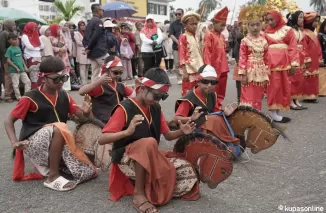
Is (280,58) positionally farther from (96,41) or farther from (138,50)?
(138,50)

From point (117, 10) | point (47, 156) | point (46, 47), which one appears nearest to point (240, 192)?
point (47, 156)

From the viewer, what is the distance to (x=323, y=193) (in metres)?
3.70

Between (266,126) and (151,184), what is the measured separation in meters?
1.46

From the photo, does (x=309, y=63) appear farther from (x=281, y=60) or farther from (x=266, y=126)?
(x=266, y=126)

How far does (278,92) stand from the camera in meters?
6.74

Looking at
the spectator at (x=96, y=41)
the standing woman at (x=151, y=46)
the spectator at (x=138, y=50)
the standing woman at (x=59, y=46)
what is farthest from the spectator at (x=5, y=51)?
the spectator at (x=138, y=50)

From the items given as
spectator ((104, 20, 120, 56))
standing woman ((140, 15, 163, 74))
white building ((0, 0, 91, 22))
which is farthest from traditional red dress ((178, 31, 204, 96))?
white building ((0, 0, 91, 22))

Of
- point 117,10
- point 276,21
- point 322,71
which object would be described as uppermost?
point 117,10

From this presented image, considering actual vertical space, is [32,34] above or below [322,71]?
above

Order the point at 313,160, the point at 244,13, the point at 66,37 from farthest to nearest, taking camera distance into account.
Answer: the point at 66,37 → the point at 244,13 → the point at 313,160

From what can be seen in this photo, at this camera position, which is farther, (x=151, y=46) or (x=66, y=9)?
(x=66, y=9)

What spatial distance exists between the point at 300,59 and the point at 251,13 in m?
2.45

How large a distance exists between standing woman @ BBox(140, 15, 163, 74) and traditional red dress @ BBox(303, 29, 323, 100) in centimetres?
389

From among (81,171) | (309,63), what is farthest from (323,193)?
(309,63)
